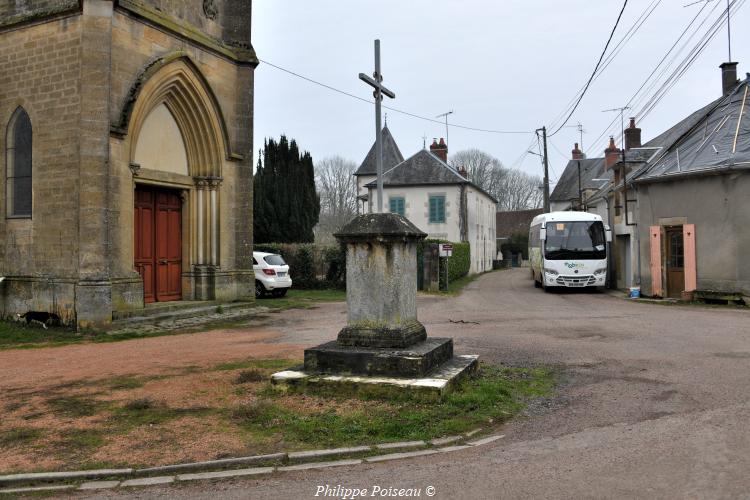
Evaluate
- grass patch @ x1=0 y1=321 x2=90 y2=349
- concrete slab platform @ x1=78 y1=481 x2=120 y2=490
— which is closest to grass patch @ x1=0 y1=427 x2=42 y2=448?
concrete slab platform @ x1=78 y1=481 x2=120 y2=490

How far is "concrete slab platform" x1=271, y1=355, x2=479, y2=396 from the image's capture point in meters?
6.03

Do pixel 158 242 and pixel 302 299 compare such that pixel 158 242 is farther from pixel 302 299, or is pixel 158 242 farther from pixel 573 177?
pixel 573 177

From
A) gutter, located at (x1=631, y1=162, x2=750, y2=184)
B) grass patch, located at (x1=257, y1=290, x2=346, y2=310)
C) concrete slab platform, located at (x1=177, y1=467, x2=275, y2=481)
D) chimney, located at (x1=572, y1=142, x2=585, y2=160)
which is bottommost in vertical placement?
concrete slab platform, located at (x1=177, y1=467, x2=275, y2=481)

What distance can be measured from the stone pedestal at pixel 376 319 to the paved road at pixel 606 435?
151cm

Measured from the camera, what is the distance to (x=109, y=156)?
12.3m

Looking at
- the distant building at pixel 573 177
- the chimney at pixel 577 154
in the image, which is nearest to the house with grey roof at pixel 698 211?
the distant building at pixel 573 177

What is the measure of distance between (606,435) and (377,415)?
1999 mm

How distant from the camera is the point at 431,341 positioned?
7.34 meters

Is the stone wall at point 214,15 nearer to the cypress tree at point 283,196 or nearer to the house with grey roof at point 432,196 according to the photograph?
the cypress tree at point 283,196

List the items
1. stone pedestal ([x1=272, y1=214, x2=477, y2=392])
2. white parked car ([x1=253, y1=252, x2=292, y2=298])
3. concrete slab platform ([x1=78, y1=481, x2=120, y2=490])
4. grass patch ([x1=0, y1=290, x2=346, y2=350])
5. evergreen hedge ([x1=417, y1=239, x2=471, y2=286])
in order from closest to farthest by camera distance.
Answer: concrete slab platform ([x1=78, y1=481, x2=120, y2=490]) < stone pedestal ([x1=272, y1=214, x2=477, y2=392]) < grass patch ([x1=0, y1=290, x2=346, y2=350]) < white parked car ([x1=253, y1=252, x2=292, y2=298]) < evergreen hedge ([x1=417, y1=239, x2=471, y2=286])

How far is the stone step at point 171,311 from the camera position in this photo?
12.5 meters

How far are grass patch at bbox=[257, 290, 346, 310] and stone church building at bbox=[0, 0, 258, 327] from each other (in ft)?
6.69

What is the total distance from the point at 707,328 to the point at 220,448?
33.8 ft

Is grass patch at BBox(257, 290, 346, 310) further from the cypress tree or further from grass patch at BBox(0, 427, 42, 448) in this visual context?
grass patch at BBox(0, 427, 42, 448)
